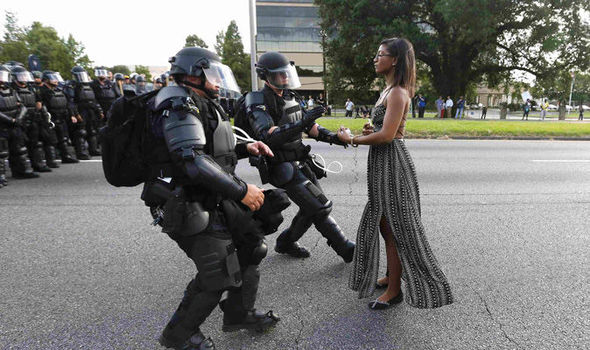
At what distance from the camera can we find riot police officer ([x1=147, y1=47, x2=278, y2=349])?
5.74ft

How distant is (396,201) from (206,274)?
1278mm

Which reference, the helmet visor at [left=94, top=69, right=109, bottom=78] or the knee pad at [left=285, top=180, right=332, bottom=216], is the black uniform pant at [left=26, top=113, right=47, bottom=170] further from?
the knee pad at [left=285, top=180, right=332, bottom=216]

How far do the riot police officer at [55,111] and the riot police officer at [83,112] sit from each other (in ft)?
1.28

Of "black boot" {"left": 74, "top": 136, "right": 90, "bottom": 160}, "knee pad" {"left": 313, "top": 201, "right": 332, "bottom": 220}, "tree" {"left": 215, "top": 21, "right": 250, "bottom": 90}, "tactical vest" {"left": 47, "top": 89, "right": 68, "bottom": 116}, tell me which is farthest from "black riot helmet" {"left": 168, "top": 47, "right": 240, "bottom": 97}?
"tree" {"left": 215, "top": 21, "right": 250, "bottom": 90}

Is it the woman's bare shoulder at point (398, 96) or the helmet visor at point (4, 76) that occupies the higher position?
the helmet visor at point (4, 76)

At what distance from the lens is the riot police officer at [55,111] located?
7.66m

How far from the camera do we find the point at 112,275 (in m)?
3.06

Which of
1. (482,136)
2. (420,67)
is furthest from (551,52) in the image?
(482,136)

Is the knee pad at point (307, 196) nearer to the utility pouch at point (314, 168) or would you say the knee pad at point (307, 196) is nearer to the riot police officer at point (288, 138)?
the riot police officer at point (288, 138)

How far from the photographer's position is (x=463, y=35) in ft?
74.7

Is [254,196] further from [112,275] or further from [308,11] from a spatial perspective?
[308,11]

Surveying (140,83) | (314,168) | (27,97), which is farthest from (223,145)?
(140,83)

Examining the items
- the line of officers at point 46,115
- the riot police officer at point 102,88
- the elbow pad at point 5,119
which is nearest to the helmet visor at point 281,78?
the line of officers at point 46,115

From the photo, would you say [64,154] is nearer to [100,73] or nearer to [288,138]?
[100,73]
